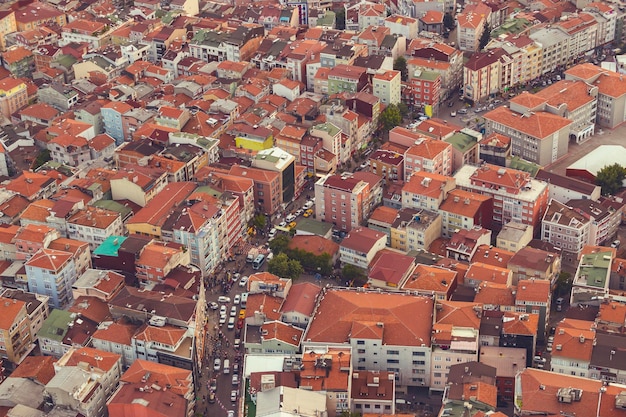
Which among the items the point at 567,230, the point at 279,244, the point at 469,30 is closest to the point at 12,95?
the point at 279,244

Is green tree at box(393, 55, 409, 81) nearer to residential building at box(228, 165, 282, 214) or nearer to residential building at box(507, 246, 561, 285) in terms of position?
residential building at box(228, 165, 282, 214)

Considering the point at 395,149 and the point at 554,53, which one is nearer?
the point at 395,149

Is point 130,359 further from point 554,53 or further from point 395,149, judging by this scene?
point 554,53

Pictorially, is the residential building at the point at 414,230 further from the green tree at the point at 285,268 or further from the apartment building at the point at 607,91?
the apartment building at the point at 607,91

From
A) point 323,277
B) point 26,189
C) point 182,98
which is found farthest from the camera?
point 182,98

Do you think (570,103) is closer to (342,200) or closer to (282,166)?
(342,200)

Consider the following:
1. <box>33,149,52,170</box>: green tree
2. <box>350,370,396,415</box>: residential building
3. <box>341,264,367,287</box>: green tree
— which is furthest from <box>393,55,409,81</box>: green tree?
<box>350,370,396,415</box>: residential building

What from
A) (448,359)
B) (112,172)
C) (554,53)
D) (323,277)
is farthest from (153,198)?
(554,53)
